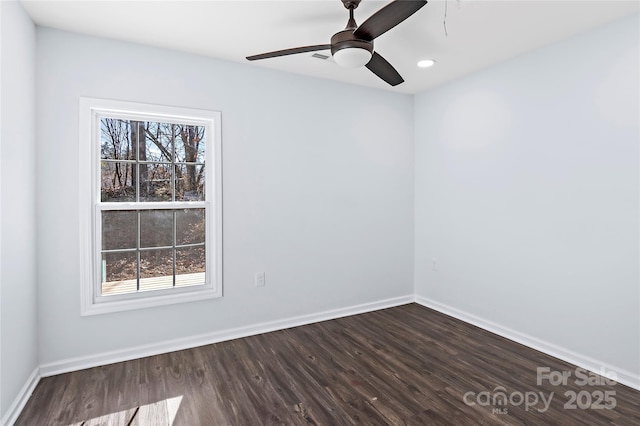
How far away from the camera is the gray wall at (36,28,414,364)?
2.63m

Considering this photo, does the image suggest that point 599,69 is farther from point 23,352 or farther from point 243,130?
point 23,352

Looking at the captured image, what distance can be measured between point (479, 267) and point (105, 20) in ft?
12.4

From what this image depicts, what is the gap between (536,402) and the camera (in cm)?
227

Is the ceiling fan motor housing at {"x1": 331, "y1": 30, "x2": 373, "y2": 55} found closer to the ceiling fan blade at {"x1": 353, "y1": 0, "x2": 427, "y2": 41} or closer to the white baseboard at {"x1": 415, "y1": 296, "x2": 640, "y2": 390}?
the ceiling fan blade at {"x1": 353, "y1": 0, "x2": 427, "y2": 41}

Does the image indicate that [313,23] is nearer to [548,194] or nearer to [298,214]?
[298,214]

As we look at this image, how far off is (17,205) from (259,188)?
1762 millimetres

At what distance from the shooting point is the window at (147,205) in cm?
276

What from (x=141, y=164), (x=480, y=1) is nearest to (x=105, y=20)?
(x=141, y=164)

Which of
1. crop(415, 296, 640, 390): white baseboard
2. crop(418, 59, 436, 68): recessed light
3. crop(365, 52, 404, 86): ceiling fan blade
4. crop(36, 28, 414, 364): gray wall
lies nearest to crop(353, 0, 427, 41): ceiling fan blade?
crop(365, 52, 404, 86): ceiling fan blade

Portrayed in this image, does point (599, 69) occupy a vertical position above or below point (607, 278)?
above

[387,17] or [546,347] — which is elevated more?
[387,17]

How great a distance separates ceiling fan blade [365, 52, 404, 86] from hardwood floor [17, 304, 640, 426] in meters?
2.16

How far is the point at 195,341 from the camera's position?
10.2 feet

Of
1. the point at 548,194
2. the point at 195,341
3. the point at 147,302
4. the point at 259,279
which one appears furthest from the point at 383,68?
the point at 195,341
